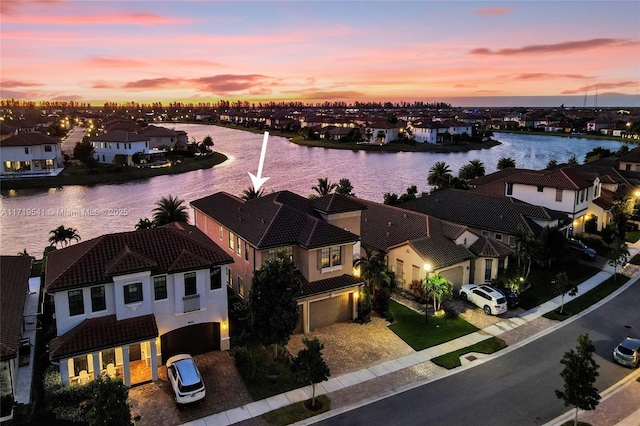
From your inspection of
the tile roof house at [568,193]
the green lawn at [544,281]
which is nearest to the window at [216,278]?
the green lawn at [544,281]

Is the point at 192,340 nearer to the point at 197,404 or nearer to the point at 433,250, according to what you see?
the point at 197,404

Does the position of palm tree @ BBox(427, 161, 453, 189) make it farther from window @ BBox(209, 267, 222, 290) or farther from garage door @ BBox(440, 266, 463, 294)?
window @ BBox(209, 267, 222, 290)

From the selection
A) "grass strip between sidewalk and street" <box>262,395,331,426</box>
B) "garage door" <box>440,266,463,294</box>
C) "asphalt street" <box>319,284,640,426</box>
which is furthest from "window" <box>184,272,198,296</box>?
"garage door" <box>440,266,463,294</box>

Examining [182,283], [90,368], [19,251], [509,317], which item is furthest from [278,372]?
[19,251]

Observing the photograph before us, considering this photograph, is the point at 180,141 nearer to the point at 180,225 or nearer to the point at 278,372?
the point at 180,225

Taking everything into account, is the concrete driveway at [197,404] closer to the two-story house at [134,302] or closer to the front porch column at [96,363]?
the two-story house at [134,302]

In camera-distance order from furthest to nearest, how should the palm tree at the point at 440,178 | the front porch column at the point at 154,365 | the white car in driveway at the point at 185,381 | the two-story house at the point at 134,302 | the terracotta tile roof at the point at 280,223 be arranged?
1. the palm tree at the point at 440,178
2. the terracotta tile roof at the point at 280,223
3. the front porch column at the point at 154,365
4. the two-story house at the point at 134,302
5. the white car in driveway at the point at 185,381
